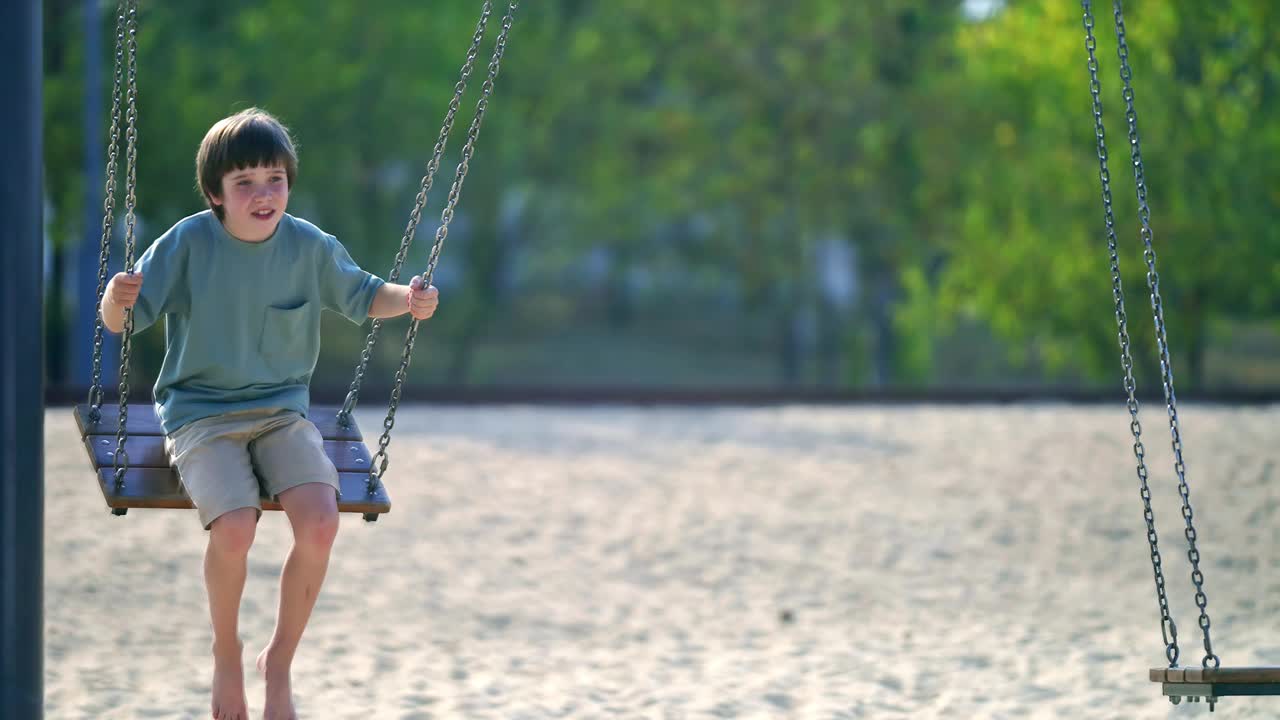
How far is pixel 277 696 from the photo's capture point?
12.4ft

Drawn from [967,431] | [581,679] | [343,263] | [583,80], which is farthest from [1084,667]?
[583,80]

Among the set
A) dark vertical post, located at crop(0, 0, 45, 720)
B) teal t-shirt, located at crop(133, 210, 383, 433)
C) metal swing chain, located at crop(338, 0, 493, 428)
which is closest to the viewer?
dark vertical post, located at crop(0, 0, 45, 720)

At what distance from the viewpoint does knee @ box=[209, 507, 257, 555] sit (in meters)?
3.62

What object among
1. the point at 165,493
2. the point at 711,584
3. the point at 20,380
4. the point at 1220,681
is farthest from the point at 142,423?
the point at 711,584

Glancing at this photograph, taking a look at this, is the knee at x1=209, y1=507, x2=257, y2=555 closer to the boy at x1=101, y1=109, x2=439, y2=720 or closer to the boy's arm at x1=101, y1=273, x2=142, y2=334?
the boy at x1=101, y1=109, x2=439, y2=720

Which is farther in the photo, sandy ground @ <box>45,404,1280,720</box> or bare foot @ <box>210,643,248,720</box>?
sandy ground @ <box>45,404,1280,720</box>

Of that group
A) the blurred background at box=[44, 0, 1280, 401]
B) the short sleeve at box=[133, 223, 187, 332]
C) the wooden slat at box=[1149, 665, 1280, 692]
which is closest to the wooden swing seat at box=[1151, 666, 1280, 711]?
the wooden slat at box=[1149, 665, 1280, 692]

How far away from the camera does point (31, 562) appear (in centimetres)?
348

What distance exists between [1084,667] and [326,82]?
17.6 meters

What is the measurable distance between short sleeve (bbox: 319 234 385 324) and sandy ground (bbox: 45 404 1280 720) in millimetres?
1367

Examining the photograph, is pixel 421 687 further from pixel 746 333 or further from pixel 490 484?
pixel 746 333

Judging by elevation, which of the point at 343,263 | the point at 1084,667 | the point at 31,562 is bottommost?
the point at 1084,667

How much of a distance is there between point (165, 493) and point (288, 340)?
0.43 m

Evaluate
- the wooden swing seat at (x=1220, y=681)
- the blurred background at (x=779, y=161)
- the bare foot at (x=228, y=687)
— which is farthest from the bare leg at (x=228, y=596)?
the blurred background at (x=779, y=161)
